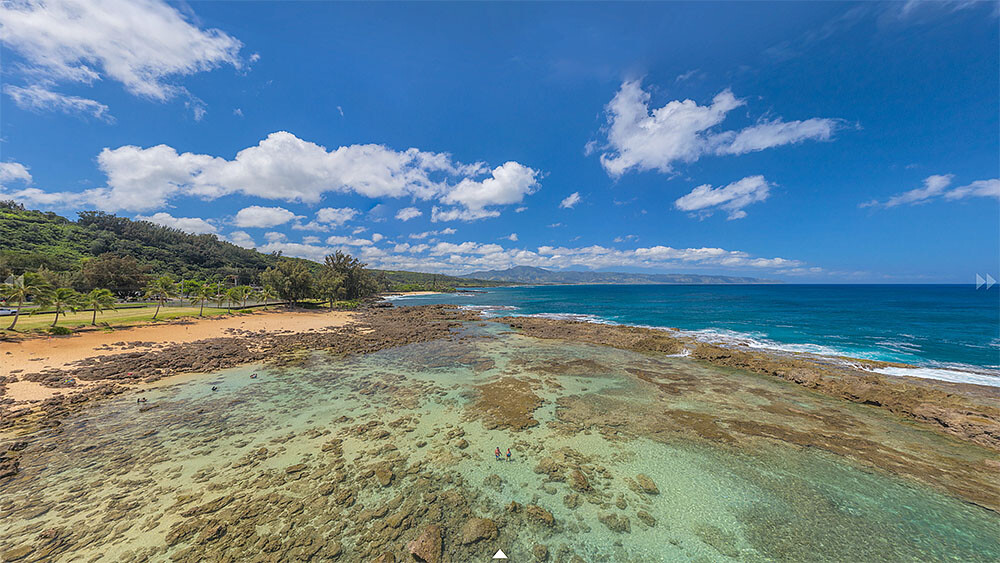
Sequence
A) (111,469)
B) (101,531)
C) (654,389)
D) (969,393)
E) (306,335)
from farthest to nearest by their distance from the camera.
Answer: (306,335)
(654,389)
(969,393)
(111,469)
(101,531)

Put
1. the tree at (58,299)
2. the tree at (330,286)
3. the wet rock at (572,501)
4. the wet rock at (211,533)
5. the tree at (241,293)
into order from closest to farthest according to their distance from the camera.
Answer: the wet rock at (211,533)
the wet rock at (572,501)
the tree at (58,299)
the tree at (241,293)
the tree at (330,286)

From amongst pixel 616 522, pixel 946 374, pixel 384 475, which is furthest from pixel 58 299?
pixel 946 374

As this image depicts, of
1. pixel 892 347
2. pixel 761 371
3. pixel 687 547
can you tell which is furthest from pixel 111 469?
pixel 892 347

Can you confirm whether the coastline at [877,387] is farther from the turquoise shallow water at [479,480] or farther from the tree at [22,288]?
the tree at [22,288]

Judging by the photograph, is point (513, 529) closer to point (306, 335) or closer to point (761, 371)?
point (761, 371)

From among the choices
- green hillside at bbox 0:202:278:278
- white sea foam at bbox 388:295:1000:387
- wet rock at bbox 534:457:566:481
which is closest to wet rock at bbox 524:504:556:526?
wet rock at bbox 534:457:566:481

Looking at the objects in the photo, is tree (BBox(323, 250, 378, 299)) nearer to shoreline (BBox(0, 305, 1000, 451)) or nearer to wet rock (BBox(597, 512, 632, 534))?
shoreline (BBox(0, 305, 1000, 451))

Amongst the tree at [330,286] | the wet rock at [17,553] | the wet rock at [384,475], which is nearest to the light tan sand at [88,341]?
the wet rock at [17,553]
